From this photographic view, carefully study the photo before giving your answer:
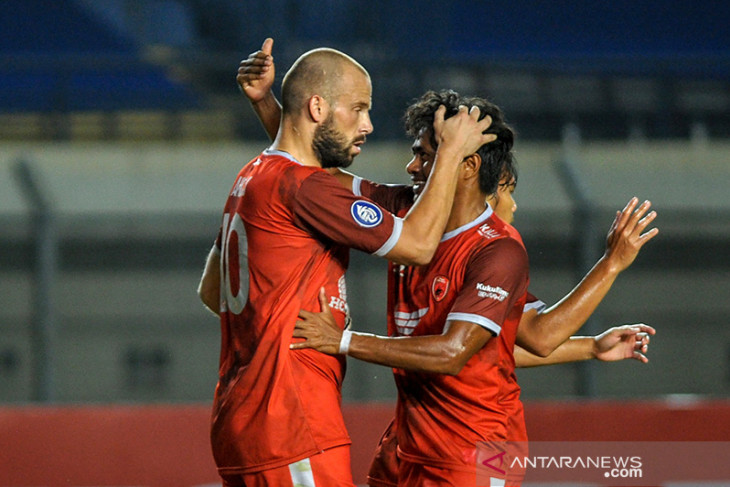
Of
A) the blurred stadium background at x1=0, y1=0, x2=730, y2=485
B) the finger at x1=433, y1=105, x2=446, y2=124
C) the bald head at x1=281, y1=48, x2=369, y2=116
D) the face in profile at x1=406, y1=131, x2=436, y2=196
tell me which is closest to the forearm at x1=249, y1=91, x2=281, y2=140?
the bald head at x1=281, y1=48, x2=369, y2=116

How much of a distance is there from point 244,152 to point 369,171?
1575mm

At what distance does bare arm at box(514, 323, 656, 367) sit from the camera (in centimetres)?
323

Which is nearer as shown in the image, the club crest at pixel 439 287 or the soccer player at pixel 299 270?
the soccer player at pixel 299 270

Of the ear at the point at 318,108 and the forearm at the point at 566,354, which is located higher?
the ear at the point at 318,108

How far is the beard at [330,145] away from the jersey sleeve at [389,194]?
1.01ft

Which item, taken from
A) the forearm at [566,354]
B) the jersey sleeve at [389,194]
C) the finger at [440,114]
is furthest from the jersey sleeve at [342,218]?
the forearm at [566,354]

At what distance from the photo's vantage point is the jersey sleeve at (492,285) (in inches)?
106

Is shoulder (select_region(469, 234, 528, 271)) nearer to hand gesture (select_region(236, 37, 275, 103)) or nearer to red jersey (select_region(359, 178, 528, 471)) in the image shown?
red jersey (select_region(359, 178, 528, 471))

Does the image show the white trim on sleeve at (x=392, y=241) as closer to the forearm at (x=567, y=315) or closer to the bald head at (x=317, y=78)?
the bald head at (x=317, y=78)

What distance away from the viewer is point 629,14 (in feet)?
59.0

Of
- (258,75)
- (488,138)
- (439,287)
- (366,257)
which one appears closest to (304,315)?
(439,287)

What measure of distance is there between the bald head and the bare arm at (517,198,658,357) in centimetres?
102

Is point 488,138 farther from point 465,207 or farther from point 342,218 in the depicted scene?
point 342,218

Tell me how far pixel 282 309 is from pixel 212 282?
540 mm
